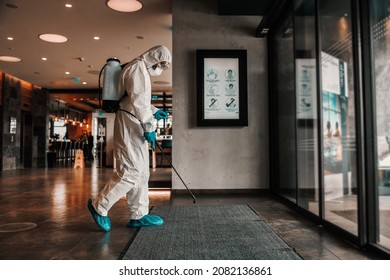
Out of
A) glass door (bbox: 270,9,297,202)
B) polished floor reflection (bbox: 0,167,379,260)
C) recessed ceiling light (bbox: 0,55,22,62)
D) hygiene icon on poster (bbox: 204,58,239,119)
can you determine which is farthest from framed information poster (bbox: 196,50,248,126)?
recessed ceiling light (bbox: 0,55,22,62)

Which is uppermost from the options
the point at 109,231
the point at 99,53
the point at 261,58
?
the point at 99,53

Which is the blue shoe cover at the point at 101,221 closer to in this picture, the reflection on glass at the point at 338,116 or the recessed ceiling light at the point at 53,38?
the reflection on glass at the point at 338,116

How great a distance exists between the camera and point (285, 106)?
4145 millimetres

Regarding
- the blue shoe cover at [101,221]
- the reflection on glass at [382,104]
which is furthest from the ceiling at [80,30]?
the blue shoe cover at [101,221]

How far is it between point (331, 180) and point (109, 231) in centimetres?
198

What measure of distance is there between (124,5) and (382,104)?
14.4 feet

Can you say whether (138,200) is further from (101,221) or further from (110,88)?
(110,88)

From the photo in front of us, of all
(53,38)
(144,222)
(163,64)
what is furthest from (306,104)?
(53,38)

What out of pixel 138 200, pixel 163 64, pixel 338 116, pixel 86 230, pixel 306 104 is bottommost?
pixel 86 230

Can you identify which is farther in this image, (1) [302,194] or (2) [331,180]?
(1) [302,194]

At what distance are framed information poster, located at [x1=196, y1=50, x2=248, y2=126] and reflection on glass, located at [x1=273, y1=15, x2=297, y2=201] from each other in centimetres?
50

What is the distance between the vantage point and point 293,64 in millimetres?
3697

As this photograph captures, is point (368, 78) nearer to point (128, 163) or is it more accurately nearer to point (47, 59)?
point (128, 163)
